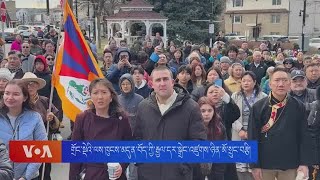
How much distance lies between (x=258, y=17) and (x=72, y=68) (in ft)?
203

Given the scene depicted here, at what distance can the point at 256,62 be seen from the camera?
11117 millimetres

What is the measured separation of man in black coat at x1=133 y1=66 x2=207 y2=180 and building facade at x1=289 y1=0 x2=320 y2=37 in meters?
59.3

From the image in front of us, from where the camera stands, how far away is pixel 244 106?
657 centimetres

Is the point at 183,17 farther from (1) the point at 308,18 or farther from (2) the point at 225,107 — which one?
(1) the point at 308,18

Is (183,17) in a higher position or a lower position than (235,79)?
higher

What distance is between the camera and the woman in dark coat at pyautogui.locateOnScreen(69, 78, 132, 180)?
4.24m

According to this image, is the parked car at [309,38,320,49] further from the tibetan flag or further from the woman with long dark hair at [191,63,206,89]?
the tibetan flag

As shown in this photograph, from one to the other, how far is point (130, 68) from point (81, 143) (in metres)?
5.10

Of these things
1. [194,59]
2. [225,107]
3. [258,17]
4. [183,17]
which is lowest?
[225,107]

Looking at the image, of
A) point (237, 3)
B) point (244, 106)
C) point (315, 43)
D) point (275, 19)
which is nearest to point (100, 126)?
point (244, 106)

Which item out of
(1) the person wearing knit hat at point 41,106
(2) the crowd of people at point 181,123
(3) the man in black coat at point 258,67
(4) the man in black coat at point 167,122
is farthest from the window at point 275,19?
(4) the man in black coat at point 167,122

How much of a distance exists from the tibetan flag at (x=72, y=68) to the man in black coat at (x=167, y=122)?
1.55 m

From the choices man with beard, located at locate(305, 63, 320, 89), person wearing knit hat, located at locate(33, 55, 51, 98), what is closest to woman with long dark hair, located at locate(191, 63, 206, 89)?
man with beard, located at locate(305, 63, 320, 89)

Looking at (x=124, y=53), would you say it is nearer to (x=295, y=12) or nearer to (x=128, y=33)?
(x=128, y=33)
